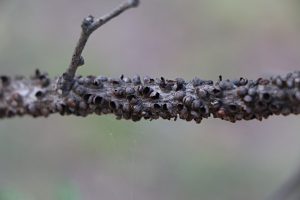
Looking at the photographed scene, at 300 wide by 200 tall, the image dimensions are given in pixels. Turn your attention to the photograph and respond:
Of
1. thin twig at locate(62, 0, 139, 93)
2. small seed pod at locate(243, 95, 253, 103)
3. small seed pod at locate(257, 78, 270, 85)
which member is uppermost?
thin twig at locate(62, 0, 139, 93)

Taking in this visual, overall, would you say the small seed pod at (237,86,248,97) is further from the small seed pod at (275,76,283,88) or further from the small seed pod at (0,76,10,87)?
the small seed pod at (0,76,10,87)

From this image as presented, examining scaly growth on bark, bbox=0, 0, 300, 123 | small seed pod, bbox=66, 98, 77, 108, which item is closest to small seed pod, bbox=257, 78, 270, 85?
scaly growth on bark, bbox=0, 0, 300, 123

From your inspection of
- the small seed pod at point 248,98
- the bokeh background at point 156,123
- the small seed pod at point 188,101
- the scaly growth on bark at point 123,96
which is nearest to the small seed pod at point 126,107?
the scaly growth on bark at point 123,96

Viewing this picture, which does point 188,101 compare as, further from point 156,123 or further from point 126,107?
point 156,123

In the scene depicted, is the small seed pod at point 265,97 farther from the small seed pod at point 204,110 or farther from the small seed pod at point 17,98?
the small seed pod at point 17,98

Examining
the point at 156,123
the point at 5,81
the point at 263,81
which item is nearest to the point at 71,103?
the point at 5,81

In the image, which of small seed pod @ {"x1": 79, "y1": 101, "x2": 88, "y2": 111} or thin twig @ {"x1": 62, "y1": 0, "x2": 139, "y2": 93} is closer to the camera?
thin twig @ {"x1": 62, "y1": 0, "x2": 139, "y2": 93}

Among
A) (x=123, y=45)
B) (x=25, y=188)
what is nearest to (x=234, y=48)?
(x=123, y=45)
